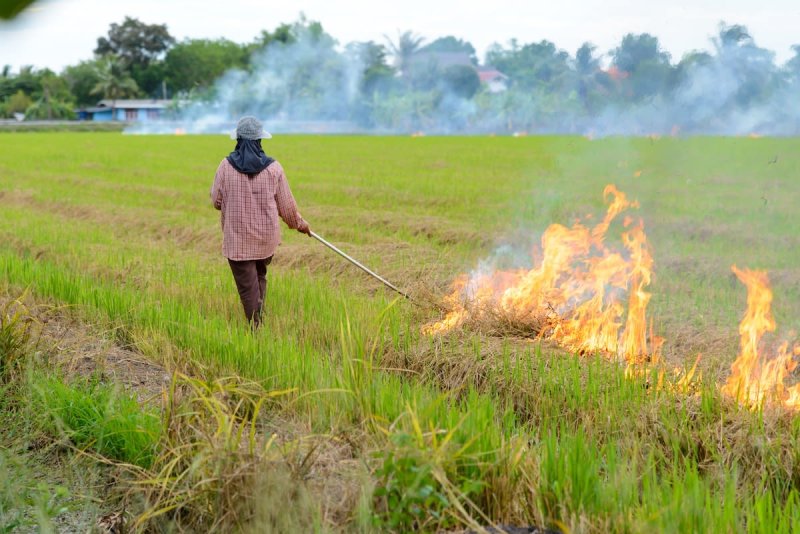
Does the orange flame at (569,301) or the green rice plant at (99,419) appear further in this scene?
the orange flame at (569,301)

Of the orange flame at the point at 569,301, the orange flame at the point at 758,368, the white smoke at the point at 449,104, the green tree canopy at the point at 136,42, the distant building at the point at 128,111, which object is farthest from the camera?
the distant building at the point at 128,111

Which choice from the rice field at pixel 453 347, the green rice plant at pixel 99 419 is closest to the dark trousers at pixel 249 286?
the rice field at pixel 453 347

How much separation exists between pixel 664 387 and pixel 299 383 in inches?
75.6

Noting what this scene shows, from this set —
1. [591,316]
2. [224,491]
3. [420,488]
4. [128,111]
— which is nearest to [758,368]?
[591,316]

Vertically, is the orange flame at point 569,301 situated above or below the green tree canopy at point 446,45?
below

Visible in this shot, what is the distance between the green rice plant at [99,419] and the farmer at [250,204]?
174 cm

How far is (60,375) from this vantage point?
4.48 m

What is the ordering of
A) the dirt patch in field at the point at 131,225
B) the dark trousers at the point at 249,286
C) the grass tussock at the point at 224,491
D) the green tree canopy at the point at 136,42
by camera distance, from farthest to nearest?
the dirt patch in field at the point at 131,225, the dark trousers at the point at 249,286, the grass tussock at the point at 224,491, the green tree canopy at the point at 136,42

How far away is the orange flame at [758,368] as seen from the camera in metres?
4.15

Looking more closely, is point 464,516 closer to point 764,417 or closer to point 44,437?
point 764,417

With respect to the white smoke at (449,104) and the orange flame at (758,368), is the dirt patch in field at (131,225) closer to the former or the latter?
the white smoke at (449,104)

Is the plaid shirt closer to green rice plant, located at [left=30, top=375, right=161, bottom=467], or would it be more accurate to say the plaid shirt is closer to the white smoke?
green rice plant, located at [left=30, top=375, right=161, bottom=467]

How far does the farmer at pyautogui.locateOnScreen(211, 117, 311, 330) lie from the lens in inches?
223

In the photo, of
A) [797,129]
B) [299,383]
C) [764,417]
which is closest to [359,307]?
[299,383]
